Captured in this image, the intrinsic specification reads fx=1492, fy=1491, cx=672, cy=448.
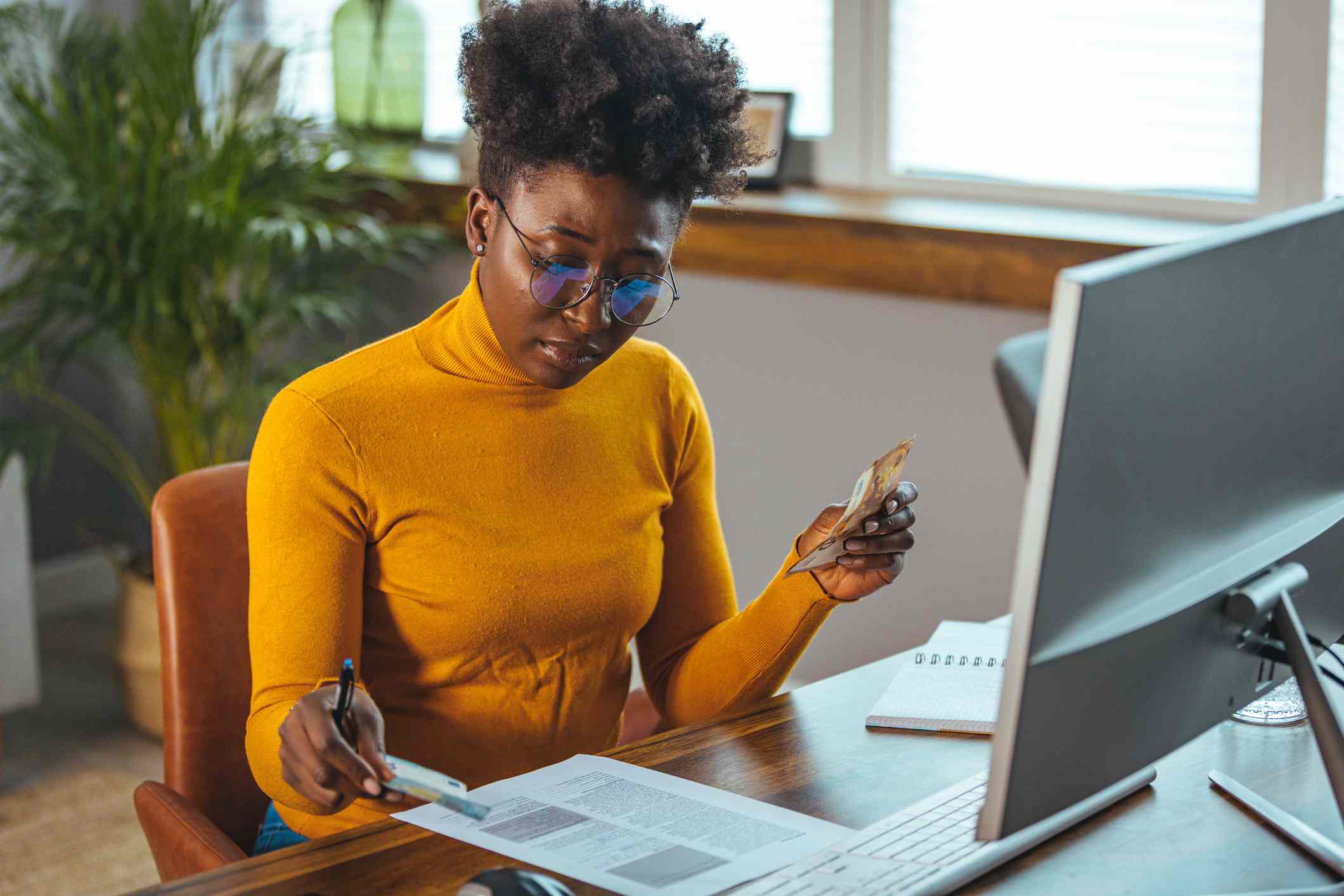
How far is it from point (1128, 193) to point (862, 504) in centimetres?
139

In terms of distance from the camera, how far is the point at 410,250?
3135 mm

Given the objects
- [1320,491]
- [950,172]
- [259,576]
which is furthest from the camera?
[950,172]

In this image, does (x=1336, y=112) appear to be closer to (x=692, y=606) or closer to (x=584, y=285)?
(x=692, y=606)

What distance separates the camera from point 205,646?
4.94 ft

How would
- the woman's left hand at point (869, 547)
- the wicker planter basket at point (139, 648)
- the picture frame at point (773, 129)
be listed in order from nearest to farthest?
the woman's left hand at point (869, 547) < the picture frame at point (773, 129) < the wicker planter basket at point (139, 648)

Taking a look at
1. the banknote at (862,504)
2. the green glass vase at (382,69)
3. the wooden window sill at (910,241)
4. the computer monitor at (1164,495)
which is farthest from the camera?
the green glass vase at (382,69)

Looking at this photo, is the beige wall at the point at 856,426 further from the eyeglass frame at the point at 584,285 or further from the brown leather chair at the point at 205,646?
the brown leather chair at the point at 205,646

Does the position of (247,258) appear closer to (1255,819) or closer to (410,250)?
(410,250)

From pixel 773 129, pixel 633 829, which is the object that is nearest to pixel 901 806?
pixel 633 829

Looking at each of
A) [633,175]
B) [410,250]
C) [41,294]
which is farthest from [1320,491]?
[41,294]

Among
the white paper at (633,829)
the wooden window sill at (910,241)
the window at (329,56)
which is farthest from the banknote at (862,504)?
the window at (329,56)

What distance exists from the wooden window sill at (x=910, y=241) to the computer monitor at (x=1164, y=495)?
116 centimetres

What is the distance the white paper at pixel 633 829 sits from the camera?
3.49 feet

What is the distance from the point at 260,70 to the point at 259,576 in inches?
99.7
